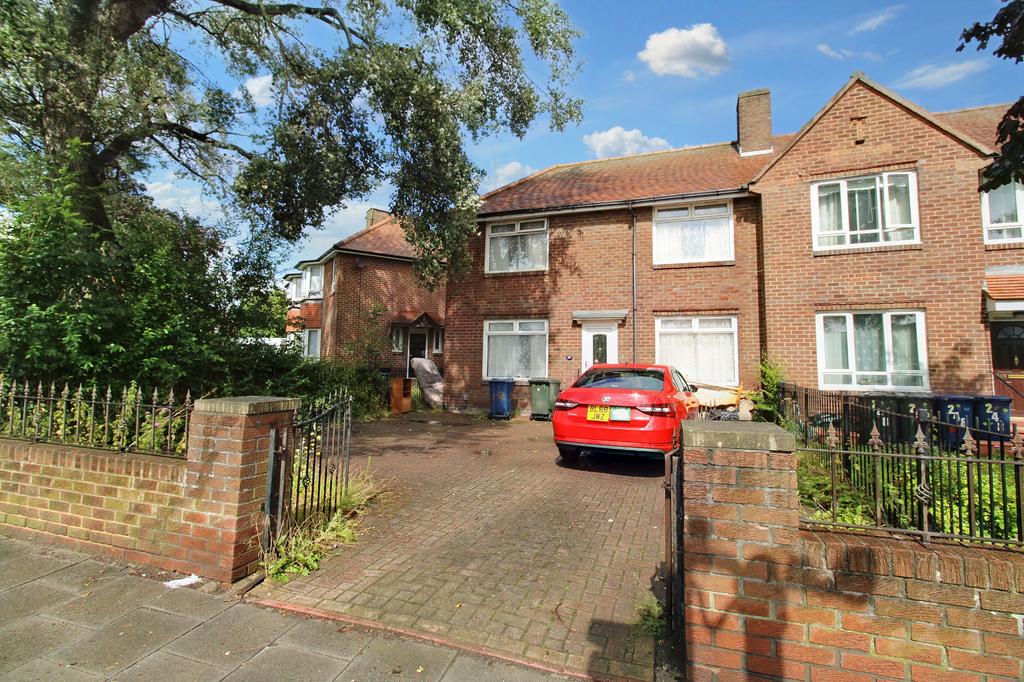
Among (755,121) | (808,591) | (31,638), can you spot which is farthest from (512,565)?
(755,121)

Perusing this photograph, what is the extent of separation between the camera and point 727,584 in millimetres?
2373

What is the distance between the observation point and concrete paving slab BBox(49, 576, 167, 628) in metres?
3.01

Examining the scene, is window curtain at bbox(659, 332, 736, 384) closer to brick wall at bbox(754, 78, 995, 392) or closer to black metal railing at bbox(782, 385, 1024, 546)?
brick wall at bbox(754, 78, 995, 392)

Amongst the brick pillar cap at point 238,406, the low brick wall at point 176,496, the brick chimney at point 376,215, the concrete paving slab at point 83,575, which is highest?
the brick chimney at point 376,215

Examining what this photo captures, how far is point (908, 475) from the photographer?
4.09 m

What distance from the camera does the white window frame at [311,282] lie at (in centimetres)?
2284

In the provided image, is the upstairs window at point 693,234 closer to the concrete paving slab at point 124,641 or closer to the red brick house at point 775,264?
the red brick house at point 775,264

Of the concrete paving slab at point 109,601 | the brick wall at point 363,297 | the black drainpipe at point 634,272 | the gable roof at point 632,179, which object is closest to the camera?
the concrete paving slab at point 109,601

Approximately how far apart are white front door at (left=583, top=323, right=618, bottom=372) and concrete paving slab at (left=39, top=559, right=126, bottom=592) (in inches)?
412

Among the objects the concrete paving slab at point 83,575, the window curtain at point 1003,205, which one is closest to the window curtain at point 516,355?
the window curtain at point 1003,205

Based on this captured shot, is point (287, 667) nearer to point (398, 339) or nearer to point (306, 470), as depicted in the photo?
point (306, 470)

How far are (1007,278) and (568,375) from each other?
9.24 meters

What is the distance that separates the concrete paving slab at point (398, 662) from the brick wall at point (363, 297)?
642 inches

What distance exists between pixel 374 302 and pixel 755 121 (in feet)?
48.8
